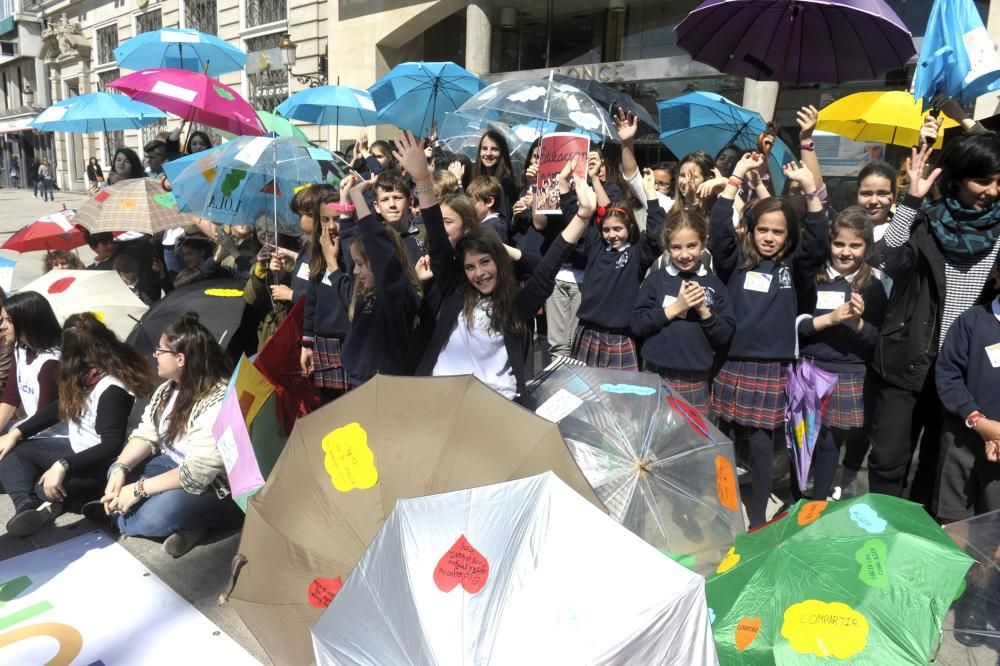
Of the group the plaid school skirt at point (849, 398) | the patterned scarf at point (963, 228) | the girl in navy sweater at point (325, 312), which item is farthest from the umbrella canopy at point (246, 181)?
the patterned scarf at point (963, 228)

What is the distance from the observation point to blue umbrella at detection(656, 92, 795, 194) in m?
5.82

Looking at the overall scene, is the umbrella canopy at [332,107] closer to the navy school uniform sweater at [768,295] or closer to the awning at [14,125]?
the navy school uniform sweater at [768,295]

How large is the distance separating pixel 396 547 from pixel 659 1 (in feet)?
39.4

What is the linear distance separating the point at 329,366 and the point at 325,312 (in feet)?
1.03

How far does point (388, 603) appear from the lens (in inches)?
63.1

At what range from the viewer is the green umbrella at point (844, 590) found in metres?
1.67

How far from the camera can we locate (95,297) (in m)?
4.87

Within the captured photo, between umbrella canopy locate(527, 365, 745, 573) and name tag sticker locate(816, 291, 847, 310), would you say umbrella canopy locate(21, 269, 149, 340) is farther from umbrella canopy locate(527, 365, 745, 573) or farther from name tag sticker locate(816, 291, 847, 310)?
name tag sticker locate(816, 291, 847, 310)

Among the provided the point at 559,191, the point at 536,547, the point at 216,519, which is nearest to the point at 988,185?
the point at 559,191

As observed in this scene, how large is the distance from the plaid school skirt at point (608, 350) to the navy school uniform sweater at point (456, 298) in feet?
2.76

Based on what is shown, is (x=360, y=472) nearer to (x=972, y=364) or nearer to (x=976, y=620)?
(x=976, y=620)

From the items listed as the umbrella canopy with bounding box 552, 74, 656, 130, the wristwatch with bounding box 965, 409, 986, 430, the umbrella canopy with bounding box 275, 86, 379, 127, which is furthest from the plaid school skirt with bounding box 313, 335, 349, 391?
the umbrella canopy with bounding box 275, 86, 379, 127

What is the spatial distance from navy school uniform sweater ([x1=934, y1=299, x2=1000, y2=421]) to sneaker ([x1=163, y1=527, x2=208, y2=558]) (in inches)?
138

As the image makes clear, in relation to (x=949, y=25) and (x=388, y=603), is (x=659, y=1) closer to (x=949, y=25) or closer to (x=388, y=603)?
(x=949, y=25)
